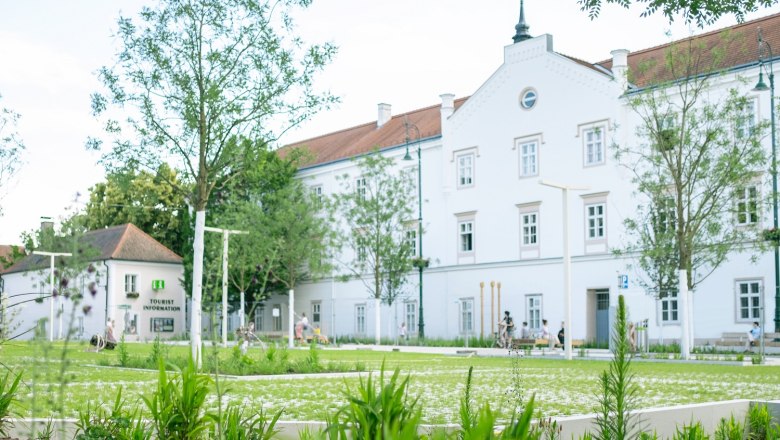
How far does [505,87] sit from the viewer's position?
163 ft

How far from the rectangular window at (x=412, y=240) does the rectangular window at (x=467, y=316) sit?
3991mm

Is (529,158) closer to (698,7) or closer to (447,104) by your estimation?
(447,104)

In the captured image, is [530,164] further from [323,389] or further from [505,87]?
[323,389]

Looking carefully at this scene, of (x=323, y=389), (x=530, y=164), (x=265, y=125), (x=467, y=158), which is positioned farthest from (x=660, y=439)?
(x=467, y=158)

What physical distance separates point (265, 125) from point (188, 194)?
217cm

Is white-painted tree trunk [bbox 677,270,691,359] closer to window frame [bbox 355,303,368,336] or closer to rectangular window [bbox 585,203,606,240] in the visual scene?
rectangular window [bbox 585,203,606,240]

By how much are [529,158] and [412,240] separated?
384 inches

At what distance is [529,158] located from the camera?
48.8 meters

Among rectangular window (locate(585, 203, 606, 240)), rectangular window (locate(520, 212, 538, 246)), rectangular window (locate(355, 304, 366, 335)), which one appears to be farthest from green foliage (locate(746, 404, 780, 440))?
rectangular window (locate(355, 304, 366, 335))

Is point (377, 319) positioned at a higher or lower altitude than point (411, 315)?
lower

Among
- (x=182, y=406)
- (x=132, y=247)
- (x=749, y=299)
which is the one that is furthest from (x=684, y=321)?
(x=132, y=247)

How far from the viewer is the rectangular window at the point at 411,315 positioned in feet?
179

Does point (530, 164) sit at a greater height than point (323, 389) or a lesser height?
greater

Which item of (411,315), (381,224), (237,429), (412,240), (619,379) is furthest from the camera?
(412,240)
